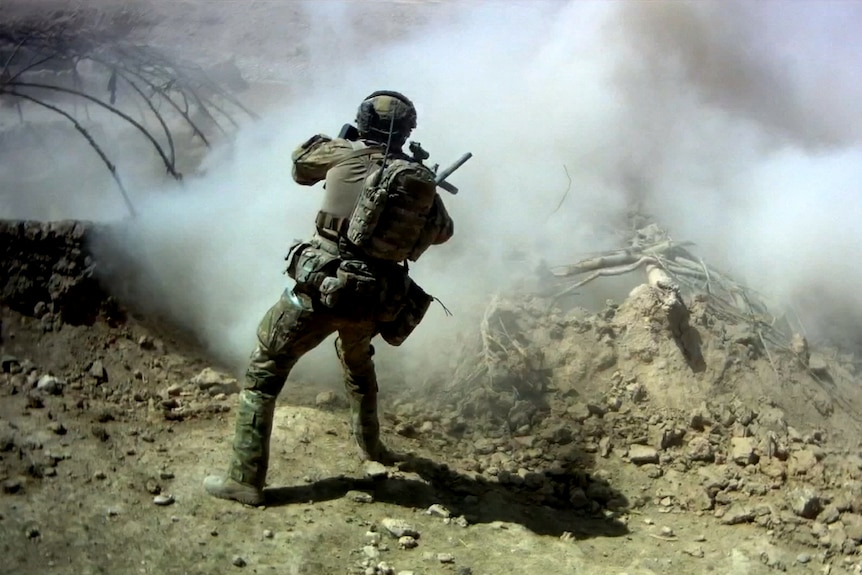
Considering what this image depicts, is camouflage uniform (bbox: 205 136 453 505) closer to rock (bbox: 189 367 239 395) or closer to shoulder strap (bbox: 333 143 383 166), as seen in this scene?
shoulder strap (bbox: 333 143 383 166)

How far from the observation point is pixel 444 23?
34.6 feet

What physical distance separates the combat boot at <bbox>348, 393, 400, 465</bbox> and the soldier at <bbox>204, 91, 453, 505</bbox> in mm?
476

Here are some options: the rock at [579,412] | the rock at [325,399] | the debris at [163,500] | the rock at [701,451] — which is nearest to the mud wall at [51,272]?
the rock at [325,399]

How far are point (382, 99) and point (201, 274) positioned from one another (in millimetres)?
2205

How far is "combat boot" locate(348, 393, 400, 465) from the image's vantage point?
3.98 meters

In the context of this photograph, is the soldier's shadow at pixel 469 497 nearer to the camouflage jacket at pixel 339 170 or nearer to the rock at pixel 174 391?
the rock at pixel 174 391

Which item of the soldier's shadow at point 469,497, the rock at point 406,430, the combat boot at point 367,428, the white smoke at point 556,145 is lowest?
the soldier's shadow at point 469,497

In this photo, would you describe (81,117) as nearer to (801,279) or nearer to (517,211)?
(517,211)

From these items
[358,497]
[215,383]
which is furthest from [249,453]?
[215,383]

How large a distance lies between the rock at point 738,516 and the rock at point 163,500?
2683 mm

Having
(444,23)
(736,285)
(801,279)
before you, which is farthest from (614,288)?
(444,23)

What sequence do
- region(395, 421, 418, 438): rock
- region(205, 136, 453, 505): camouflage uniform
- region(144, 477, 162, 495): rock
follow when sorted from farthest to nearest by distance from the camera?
region(395, 421, 418, 438): rock, region(144, 477, 162, 495): rock, region(205, 136, 453, 505): camouflage uniform

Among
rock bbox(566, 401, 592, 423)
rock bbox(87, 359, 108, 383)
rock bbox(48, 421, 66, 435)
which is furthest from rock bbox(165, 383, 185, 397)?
rock bbox(566, 401, 592, 423)

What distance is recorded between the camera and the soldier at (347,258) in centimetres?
338
